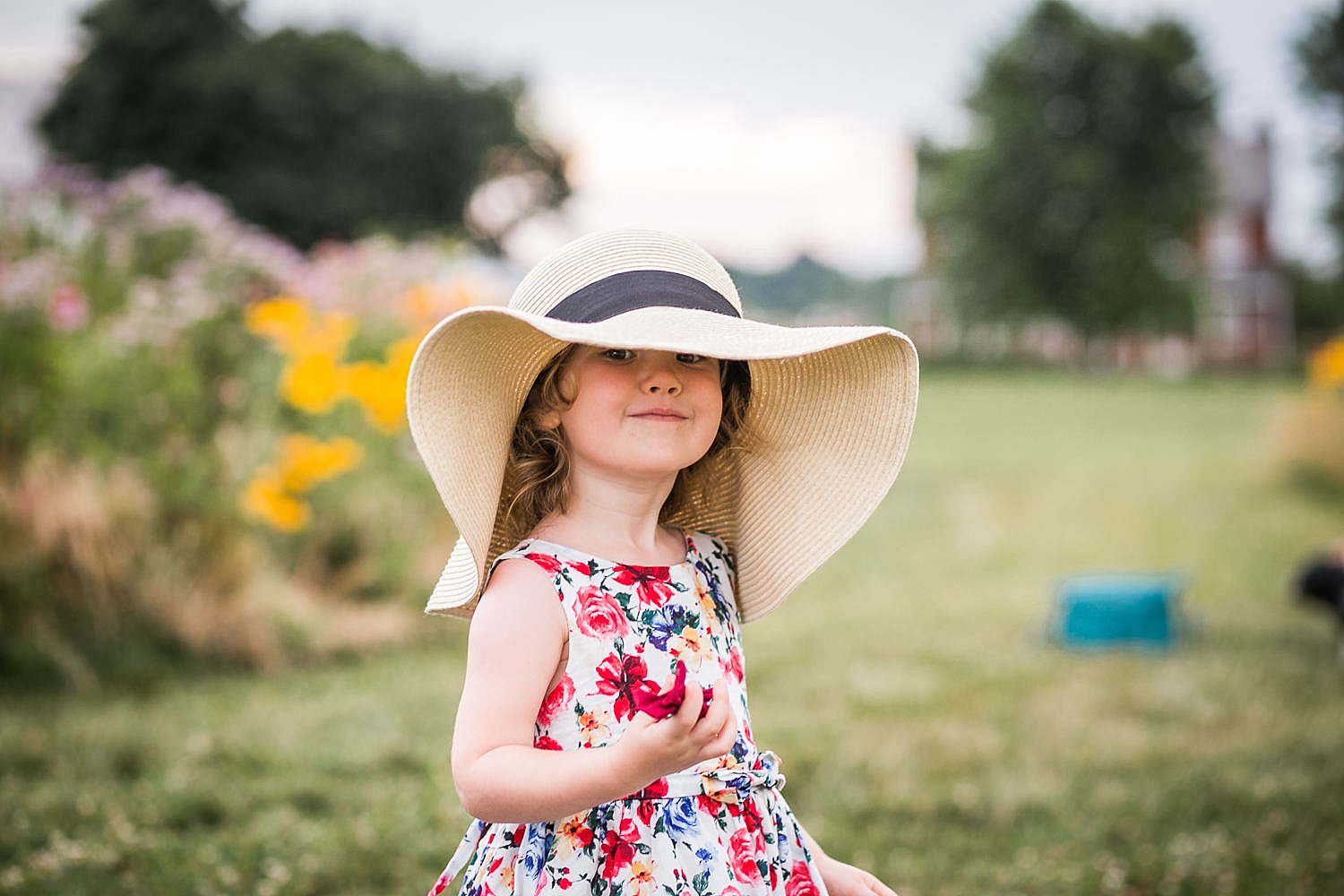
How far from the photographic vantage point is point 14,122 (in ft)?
57.8

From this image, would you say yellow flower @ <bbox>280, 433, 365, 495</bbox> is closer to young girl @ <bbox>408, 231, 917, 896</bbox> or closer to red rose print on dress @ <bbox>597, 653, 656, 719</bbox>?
young girl @ <bbox>408, 231, 917, 896</bbox>

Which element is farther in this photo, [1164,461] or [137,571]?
[1164,461]

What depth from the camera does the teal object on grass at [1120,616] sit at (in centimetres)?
572

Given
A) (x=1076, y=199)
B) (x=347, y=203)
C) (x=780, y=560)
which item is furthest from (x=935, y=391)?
(x=780, y=560)

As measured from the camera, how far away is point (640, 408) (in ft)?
5.51

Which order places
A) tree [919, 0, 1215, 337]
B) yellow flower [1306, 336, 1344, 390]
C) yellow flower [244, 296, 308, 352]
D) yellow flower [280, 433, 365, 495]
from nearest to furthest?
yellow flower [280, 433, 365, 495], yellow flower [244, 296, 308, 352], yellow flower [1306, 336, 1344, 390], tree [919, 0, 1215, 337]

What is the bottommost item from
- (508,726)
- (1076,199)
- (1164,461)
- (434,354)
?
(1164,461)

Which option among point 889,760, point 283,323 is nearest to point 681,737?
point 889,760

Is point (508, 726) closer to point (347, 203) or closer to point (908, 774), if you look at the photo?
point (908, 774)

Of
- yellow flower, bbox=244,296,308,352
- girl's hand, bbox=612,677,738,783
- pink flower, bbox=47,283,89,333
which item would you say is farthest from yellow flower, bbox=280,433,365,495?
girl's hand, bbox=612,677,738,783

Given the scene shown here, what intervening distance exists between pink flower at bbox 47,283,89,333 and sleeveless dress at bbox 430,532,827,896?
469 cm

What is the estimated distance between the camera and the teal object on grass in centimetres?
572

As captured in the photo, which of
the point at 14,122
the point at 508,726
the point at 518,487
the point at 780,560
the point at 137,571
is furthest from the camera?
the point at 14,122

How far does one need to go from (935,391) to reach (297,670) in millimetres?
21749
